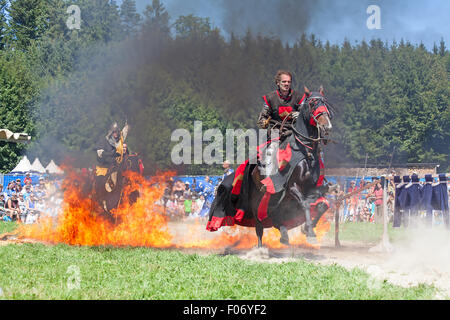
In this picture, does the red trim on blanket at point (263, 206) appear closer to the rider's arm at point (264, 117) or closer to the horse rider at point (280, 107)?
the horse rider at point (280, 107)

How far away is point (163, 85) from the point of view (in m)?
25.1

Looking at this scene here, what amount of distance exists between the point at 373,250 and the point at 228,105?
13.3m

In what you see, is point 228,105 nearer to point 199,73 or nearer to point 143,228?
point 199,73

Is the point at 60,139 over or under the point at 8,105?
under

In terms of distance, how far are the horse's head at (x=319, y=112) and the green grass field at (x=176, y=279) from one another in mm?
2436

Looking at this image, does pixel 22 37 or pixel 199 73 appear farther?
pixel 22 37

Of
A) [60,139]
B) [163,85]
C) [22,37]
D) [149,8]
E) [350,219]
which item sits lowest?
[350,219]

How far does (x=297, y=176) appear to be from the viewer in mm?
10070

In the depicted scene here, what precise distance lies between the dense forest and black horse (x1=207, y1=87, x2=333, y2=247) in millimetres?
6111

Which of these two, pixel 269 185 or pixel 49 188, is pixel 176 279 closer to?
A: pixel 269 185

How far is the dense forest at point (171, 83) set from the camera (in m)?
20.3

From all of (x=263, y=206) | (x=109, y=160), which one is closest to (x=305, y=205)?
(x=263, y=206)

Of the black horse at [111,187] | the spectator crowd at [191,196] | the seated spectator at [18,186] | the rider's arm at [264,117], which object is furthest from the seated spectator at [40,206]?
the rider's arm at [264,117]
